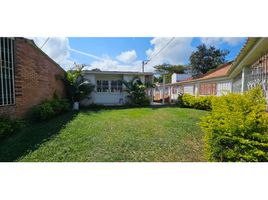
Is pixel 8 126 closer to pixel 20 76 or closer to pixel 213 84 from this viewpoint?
pixel 20 76

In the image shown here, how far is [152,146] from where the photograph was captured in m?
4.25

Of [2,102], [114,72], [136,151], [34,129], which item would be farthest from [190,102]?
[2,102]

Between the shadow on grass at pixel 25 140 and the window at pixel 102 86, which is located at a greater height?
the window at pixel 102 86

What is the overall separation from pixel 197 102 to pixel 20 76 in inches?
453

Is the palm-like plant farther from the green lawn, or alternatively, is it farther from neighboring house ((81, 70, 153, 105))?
the green lawn

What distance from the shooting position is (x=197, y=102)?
492 inches

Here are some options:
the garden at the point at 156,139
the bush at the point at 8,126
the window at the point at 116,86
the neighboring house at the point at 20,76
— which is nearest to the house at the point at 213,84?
the garden at the point at 156,139

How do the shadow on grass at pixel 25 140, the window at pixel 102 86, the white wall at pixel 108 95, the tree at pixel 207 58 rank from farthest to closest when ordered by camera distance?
the tree at pixel 207 58
the window at pixel 102 86
the white wall at pixel 108 95
the shadow on grass at pixel 25 140

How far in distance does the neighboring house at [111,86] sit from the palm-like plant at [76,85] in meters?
1.64

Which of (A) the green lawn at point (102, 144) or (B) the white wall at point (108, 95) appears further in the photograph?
(B) the white wall at point (108, 95)

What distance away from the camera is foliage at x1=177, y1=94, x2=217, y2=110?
11.6 m

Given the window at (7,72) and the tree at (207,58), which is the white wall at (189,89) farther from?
the window at (7,72)

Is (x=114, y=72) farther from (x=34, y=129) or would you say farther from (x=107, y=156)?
(x=107, y=156)

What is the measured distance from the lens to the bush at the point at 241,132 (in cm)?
268
